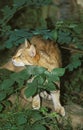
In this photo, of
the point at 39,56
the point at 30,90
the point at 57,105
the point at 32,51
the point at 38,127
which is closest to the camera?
the point at 30,90

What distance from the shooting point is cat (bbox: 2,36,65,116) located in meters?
2.70

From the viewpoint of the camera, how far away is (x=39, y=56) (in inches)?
109

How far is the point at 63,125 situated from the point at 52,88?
1026 mm

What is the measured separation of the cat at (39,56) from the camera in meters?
2.70

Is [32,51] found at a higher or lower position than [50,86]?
higher

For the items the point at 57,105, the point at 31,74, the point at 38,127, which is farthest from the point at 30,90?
the point at 57,105

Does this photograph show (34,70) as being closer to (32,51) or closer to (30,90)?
(30,90)

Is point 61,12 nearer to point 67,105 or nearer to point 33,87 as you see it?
point 67,105

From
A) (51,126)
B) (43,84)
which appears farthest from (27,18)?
(43,84)

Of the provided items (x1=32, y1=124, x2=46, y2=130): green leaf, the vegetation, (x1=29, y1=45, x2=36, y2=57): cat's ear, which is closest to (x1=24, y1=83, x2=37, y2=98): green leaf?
the vegetation

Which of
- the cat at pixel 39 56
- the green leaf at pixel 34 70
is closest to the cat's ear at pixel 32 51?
the cat at pixel 39 56

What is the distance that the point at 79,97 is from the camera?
4348 mm

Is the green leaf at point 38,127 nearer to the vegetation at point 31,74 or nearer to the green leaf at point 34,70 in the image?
the vegetation at point 31,74

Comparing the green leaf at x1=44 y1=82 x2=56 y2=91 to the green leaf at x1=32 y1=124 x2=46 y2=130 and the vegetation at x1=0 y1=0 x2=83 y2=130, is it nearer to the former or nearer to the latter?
the vegetation at x1=0 y1=0 x2=83 y2=130
